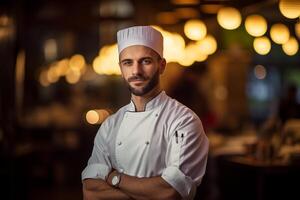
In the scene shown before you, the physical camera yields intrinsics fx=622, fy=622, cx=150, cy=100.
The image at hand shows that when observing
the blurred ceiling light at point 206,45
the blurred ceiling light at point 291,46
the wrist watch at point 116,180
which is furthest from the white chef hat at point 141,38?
the blurred ceiling light at point 206,45

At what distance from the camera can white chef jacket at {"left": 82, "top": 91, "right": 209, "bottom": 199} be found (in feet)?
5.94

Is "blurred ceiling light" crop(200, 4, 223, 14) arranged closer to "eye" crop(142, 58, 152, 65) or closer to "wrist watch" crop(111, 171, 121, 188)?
"eye" crop(142, 58, 152, 65)

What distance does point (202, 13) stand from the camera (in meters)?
4.72

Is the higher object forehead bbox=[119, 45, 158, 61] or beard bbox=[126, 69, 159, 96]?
forehead bbox=[119, 45, 158, 61]

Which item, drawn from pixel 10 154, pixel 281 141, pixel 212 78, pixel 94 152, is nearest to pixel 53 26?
pixel 212 78

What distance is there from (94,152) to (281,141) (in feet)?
4.94

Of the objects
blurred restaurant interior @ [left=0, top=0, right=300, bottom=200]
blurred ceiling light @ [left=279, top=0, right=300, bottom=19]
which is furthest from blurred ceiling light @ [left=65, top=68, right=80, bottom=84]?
blurred ceiling light @ [left=279, top=0, right=300, bottom=19]

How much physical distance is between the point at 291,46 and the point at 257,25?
0.92 m

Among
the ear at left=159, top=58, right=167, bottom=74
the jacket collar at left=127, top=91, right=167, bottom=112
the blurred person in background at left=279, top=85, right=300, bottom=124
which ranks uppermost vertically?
the ear at left=159, top=58, right=167, bottom=74

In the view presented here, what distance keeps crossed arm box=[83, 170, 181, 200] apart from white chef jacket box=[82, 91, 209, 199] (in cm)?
2

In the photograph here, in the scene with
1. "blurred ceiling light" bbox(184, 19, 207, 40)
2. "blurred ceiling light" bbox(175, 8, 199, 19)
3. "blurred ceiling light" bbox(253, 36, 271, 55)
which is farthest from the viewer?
"blurred ceiling light" bbox(184, 19, 207, 40)

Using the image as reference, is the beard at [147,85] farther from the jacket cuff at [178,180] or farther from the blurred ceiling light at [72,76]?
the blurred ceiling light at [72,76]

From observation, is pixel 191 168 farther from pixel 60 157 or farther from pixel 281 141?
pixel 60 157

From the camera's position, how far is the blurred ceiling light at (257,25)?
507cm
